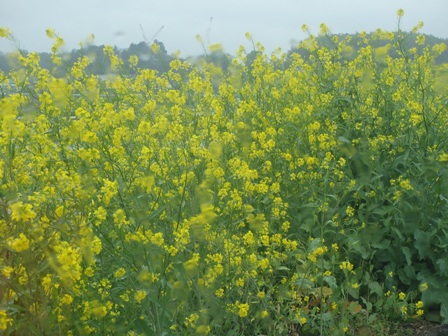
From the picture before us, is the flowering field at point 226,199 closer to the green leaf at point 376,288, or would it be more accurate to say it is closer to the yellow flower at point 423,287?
the green leaf at point 376,288

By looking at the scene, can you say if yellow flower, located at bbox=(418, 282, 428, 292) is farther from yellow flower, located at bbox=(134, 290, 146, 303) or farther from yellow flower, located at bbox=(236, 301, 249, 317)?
yellow flower, located at bbox=(134, 290, 146, 303)

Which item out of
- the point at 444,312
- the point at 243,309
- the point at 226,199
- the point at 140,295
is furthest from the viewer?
the point at 444,312

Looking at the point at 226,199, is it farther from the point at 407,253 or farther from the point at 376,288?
the point at 407,253

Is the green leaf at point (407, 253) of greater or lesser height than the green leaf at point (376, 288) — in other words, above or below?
Result: above

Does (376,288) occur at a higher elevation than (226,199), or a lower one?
lower

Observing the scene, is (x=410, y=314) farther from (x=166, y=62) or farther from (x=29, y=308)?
(x=166, y=62)

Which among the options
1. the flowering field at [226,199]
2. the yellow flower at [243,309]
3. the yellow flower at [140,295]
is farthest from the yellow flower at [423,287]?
the yellow flower at [140,295]

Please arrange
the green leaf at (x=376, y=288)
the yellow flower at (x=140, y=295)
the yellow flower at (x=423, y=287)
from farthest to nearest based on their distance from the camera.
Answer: the green leaf at (x=376, y=288) → the yellow flower at (x=423, y=287) → the yellow flower at (x=140, y=295)

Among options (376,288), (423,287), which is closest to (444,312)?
(423,287)

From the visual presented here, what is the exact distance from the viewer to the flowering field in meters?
2.46

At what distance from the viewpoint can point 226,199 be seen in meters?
3.37

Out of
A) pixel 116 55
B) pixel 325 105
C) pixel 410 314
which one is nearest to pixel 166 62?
pixel 116 55

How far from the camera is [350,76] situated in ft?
16.1

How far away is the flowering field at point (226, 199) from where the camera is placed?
2463 millimetres
